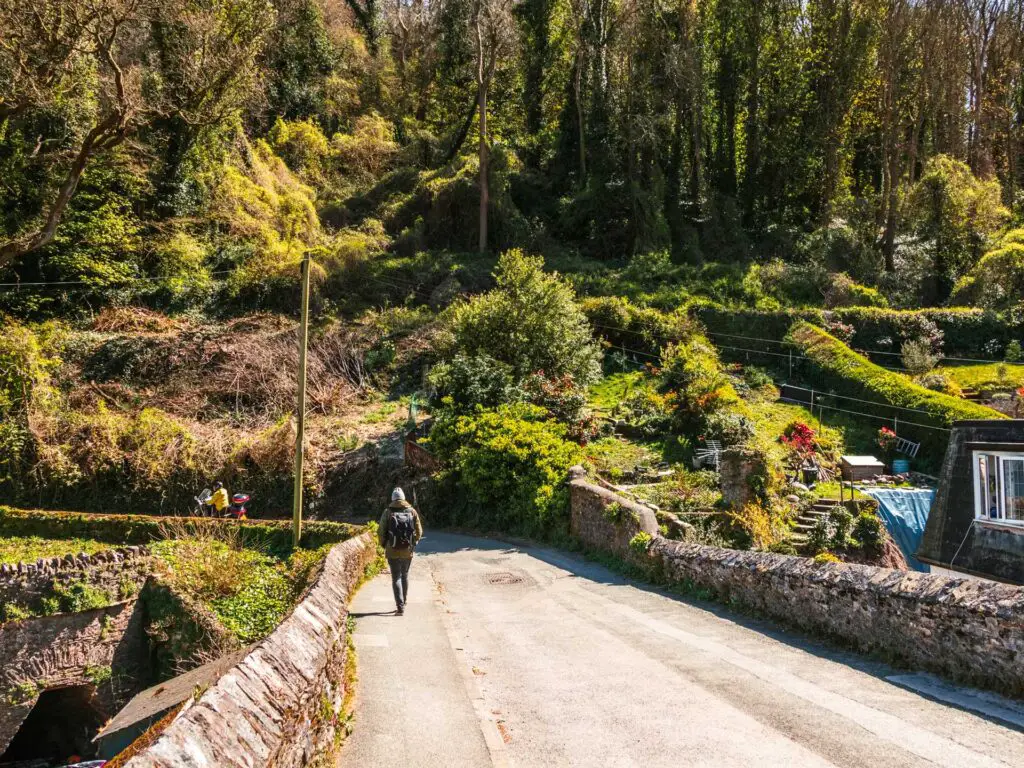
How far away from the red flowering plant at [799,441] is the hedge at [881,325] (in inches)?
318

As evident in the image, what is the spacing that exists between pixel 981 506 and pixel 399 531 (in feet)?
38.8

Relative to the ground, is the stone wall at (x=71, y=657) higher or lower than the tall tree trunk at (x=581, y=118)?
lower

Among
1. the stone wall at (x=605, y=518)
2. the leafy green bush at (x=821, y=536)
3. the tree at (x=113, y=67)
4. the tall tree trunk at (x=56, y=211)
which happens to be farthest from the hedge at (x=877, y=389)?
the tall tree trunk at (x=56, y=211)

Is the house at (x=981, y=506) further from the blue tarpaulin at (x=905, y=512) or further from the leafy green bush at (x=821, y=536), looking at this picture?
the blue tarpaulin at (x=905, y=512)

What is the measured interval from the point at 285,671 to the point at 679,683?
3997 millimetres

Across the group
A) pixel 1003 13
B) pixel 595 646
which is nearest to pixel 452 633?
pixel 595 646

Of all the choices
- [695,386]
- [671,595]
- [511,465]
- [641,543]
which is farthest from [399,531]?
[695,386]

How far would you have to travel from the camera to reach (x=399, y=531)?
10.8 metres

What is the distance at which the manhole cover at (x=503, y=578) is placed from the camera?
14.8 meters

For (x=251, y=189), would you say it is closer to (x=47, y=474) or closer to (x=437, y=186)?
(x=437, y=186)

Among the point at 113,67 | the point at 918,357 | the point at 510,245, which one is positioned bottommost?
the point at 918,357

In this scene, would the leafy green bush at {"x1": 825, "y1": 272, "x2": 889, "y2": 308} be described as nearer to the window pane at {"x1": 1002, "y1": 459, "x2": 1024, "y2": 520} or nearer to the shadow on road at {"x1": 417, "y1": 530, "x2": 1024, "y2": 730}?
the window pane at {"x1": 1002, "y1": 459, "x2": 1024, "y2": 520}

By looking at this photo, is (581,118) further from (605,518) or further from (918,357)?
(605,518)

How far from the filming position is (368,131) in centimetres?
4900
